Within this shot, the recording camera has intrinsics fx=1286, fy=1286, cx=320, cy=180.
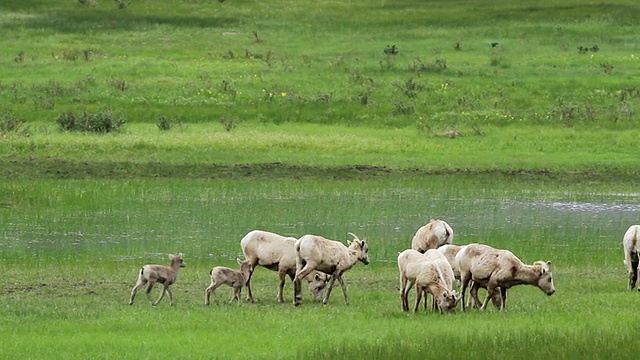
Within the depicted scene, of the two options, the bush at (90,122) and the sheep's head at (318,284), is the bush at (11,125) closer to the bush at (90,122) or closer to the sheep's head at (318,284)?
the bush at (90,122)

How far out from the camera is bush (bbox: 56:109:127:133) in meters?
39.5

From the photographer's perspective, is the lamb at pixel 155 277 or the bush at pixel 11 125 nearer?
the lamb at pixel 155 277

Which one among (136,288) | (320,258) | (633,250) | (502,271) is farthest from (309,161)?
(502,271)

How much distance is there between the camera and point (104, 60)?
168 feet

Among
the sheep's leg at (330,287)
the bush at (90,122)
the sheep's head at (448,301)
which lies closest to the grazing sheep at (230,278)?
the sheep's leg at (330,287)

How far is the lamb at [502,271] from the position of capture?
17453mm

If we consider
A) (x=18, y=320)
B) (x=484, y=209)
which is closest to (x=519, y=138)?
(x=484, y=209)

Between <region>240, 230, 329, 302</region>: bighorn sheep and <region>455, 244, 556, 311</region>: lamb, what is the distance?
2.86 meters

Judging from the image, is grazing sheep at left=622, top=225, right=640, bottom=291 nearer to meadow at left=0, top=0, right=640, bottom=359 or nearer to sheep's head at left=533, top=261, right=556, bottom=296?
meadow at left=0, top=0, right=640, bottom=359

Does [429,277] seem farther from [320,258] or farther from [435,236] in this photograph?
[435,236]

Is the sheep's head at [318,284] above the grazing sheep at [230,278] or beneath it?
beneath

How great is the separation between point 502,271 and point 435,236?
306 centimetres

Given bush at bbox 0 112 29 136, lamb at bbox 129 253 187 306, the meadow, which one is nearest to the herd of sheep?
lamb at bbox 129 253 187 306

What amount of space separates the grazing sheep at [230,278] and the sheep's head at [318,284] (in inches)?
40.8
